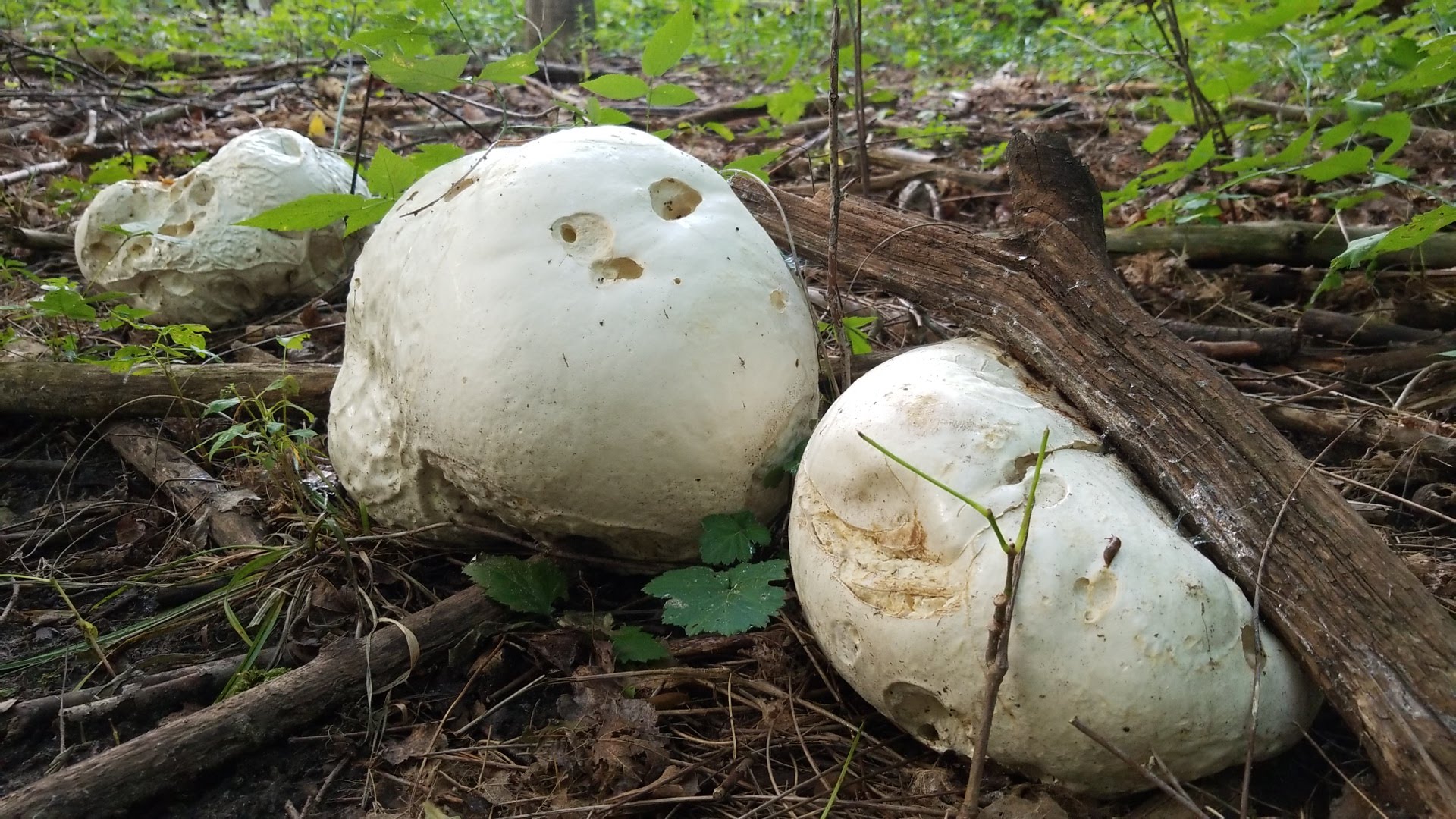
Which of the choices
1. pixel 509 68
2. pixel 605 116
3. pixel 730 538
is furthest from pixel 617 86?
pixel 730 538

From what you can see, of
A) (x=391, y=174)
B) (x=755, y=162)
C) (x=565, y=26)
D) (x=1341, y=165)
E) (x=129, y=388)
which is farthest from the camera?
(x=565, y=26)

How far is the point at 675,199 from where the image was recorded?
7.24ft

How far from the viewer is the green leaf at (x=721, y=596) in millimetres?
1810

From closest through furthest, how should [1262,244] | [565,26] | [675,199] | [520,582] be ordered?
[520,582]
[675,199]
[1262,244]
[565,26]

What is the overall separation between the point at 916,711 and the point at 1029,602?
0.35m

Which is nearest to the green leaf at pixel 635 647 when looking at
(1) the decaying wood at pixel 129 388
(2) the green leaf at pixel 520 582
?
(2) the green leaf at pixel 520 582

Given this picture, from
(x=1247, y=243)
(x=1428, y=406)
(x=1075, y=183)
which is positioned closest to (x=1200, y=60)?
(x=1247, y=243)

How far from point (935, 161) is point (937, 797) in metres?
3.99

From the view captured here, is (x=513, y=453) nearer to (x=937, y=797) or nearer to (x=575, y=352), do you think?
(x=575, y=352)

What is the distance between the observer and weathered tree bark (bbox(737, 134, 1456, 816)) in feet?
4.77

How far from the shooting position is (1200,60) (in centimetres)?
589

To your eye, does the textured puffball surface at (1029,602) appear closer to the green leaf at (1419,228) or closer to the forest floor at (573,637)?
the forest floor at (573,637)

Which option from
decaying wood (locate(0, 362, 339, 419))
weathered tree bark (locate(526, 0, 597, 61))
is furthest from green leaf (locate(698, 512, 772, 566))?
weathered tree bark (locate(526, 0, 597, 61))

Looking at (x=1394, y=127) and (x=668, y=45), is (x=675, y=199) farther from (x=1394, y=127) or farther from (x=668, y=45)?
(x=1394, y=127)
